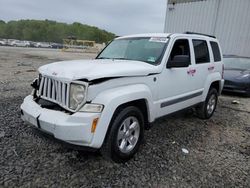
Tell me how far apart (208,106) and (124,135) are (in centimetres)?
301

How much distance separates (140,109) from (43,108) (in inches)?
53.1

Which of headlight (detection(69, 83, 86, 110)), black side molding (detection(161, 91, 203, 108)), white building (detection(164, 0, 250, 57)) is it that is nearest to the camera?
headlight (detection(69, 83, 86, 110))

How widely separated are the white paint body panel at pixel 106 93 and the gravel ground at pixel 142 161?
284 millimetres

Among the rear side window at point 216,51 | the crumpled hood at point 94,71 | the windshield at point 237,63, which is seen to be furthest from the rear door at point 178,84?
the windshield at point 237,63

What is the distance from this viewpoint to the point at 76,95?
108 inches

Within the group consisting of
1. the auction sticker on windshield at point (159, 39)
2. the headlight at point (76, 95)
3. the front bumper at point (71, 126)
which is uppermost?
the auction sticker on windshield at point (159, 39)

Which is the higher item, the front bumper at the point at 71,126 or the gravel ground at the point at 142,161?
the front bumper at the point at 71,126

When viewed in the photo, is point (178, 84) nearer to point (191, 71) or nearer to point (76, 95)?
point (191, 71)

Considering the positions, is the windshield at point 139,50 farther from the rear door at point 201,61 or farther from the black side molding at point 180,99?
the rear door at point 201,61

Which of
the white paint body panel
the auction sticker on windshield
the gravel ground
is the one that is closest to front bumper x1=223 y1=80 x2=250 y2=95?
the gravel ground

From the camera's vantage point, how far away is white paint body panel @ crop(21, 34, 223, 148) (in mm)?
2623

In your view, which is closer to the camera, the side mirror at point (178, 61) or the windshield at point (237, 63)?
the side mirror at point (178, 61)

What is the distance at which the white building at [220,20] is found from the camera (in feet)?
39.5

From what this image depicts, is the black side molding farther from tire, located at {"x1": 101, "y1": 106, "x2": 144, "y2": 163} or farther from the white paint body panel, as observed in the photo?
tire, located at {"x1": 101, "y1": 106, "x2": 144, "y2": 163}
